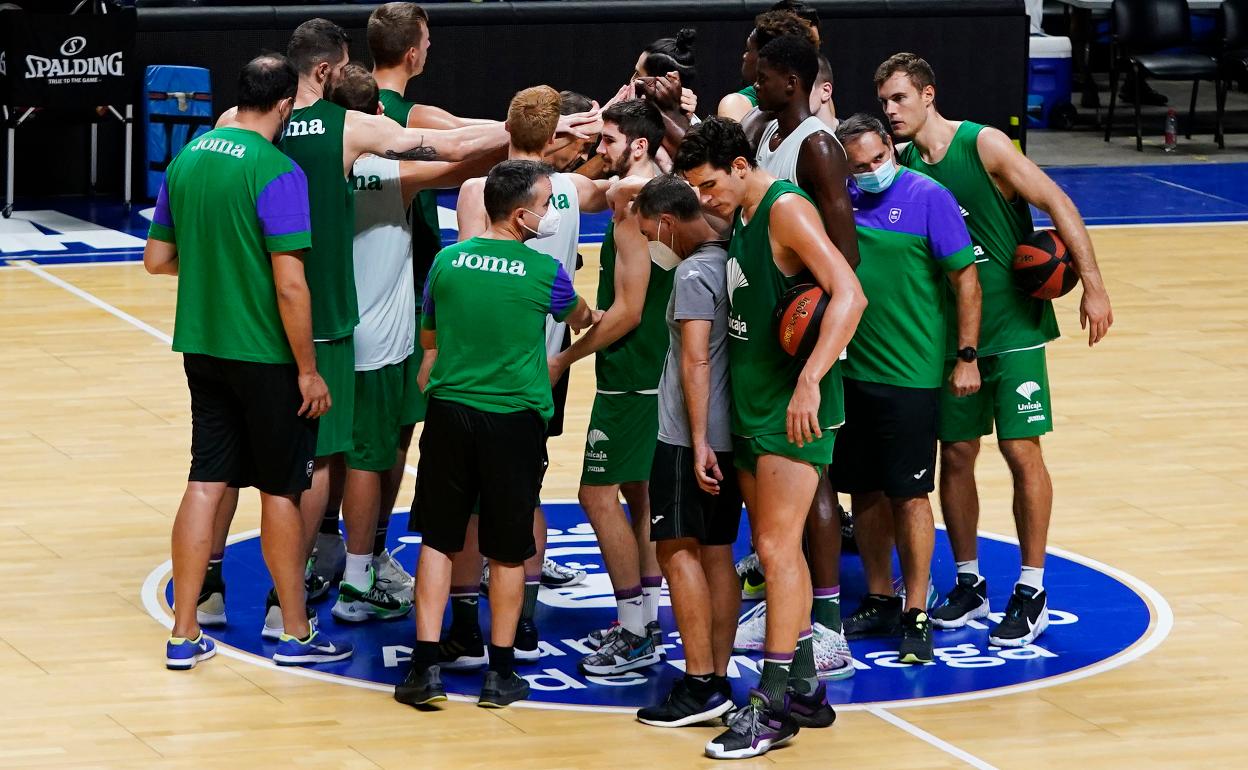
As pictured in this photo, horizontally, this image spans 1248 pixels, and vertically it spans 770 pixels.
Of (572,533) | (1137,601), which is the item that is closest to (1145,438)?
(1137,601)

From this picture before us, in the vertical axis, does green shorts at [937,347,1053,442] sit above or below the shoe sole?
above

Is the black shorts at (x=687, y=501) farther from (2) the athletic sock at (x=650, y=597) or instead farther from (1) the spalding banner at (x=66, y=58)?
(1) the spalding banner at (x=66, y=58)

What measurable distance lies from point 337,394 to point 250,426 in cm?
50

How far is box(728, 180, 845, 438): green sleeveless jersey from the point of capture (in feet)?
19.1

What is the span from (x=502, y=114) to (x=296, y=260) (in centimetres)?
1080

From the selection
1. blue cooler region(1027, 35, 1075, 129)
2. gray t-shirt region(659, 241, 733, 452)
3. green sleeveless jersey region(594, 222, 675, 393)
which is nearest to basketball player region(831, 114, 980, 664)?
green sleeveless jersey region(594, 222, 675, 393)

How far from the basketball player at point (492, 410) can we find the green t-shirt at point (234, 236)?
1.76ft

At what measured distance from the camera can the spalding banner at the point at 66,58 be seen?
1439cm

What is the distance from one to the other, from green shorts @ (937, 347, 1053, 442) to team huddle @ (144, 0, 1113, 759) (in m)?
0.01

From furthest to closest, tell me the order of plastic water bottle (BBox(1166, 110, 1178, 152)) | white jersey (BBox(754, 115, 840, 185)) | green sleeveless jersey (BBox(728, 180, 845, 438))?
plastic water bottle (BBox(1166, 110, 1178, 152)) → white jersey (BBox(754, 115, 840, 185)) → green sleeveless jersey (BBox(728, 180, 845, 438))

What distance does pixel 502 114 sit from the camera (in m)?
16.9

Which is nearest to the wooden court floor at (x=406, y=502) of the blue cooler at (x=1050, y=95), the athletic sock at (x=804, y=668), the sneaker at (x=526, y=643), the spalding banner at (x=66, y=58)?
the athletic sock at (x=804, y=668)

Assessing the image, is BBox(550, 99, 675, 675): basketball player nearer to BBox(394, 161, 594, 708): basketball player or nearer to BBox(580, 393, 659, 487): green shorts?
BBox(580, 393, 659, 487): green shorts

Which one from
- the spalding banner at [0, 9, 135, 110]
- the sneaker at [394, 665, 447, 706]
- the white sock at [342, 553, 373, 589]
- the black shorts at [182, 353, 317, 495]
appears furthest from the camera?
the spalding banner at [0, 9, 135, 110]
